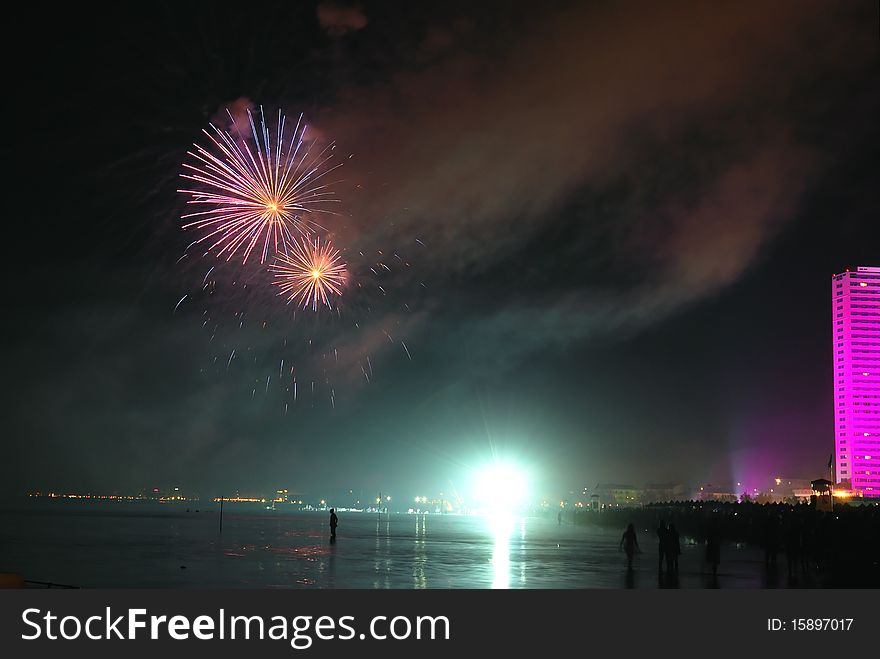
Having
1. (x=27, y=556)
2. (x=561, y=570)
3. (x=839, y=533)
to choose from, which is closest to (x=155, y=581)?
(x=561, y=570)

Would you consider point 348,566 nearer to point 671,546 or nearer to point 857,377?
point 671,546

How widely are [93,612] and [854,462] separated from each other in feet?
541

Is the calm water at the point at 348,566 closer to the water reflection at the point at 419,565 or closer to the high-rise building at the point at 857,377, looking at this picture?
the water reflection at the point at 419,565

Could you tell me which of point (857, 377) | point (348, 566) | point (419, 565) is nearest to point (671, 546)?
point (419, 565)

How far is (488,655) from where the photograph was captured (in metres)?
10.7

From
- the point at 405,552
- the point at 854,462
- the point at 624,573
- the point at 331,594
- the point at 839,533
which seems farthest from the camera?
the point at 854,462

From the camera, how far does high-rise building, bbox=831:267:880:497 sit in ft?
512

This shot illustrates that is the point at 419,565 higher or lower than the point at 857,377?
lower

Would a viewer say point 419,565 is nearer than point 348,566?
No

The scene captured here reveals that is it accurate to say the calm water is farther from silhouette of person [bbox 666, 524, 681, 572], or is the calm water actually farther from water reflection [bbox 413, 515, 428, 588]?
silhouette of person [bbox 666, 524, 681, 572]

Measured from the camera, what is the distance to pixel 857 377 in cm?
16388

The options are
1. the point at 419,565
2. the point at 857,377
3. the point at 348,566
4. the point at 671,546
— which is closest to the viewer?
the point at 671,546

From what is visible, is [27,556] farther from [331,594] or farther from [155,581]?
[331,594]

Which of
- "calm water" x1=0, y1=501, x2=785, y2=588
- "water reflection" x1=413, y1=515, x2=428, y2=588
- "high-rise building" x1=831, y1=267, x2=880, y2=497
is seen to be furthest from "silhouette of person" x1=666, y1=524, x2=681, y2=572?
"high-rise building" x1=831, y1=267, x2=880, y2=497
